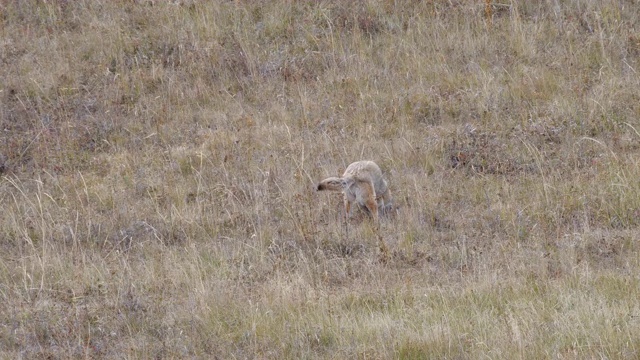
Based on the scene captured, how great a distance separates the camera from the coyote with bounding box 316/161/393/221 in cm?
913

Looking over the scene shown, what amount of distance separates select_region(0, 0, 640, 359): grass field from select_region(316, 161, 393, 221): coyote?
0.23 metres

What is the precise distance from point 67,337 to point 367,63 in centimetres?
700

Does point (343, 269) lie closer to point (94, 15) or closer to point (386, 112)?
point (386, 112)

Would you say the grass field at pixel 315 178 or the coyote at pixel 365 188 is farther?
the coyote at pixel 365 188

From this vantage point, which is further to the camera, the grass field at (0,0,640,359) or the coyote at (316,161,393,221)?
the coyote at (316,161,393,221)

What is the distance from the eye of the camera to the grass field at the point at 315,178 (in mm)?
6840

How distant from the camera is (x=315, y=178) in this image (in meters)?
10.2

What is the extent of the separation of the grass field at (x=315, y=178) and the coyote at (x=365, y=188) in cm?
23

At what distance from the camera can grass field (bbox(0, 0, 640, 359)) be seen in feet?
22.4

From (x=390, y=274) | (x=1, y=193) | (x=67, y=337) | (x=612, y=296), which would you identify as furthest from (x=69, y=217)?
(x=612, y=296)

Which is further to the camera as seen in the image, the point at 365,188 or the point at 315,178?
the point at 315,178

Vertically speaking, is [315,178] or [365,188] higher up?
[365,188]

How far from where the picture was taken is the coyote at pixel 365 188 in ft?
30.0

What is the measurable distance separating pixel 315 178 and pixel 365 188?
1081 mm
